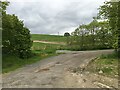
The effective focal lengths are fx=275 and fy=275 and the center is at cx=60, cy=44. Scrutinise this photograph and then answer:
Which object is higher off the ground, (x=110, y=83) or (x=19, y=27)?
(x=19, y=27)

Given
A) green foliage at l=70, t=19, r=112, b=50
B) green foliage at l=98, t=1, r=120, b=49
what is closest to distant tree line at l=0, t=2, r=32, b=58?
green foliage at l=98, t=1, r=120, b=49

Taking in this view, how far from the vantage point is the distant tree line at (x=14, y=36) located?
28.4 m

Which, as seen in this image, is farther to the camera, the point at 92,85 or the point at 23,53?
the point at 23,53

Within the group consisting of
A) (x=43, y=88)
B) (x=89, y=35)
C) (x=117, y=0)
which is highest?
(x=117, y=0)

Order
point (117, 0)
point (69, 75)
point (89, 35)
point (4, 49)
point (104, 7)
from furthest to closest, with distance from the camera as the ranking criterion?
1. point (89, 35)
2. point (4, 49)
3. point (104, 7)
4. point (117, 0)
5. point (69, 75)

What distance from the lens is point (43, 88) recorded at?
15250mm

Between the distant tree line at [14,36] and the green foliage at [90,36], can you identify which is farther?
the green foliage at [90,36]

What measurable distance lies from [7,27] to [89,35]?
21539 mm

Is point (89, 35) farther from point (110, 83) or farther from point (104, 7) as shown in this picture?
point (110, 83)

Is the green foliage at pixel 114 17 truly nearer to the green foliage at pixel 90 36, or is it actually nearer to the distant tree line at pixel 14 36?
the distant tree line at pixel 14 36

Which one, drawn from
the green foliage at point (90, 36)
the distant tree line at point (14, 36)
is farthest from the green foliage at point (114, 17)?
the green foliage at point (90, 36)

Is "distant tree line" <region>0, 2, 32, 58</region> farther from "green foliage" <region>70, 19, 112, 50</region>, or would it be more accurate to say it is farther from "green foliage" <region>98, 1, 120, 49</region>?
"green foliage" <region>70, 19, 112, 50</region>

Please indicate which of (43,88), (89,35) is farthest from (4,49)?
(89,35)

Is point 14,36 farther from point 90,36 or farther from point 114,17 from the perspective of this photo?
point 90,36
